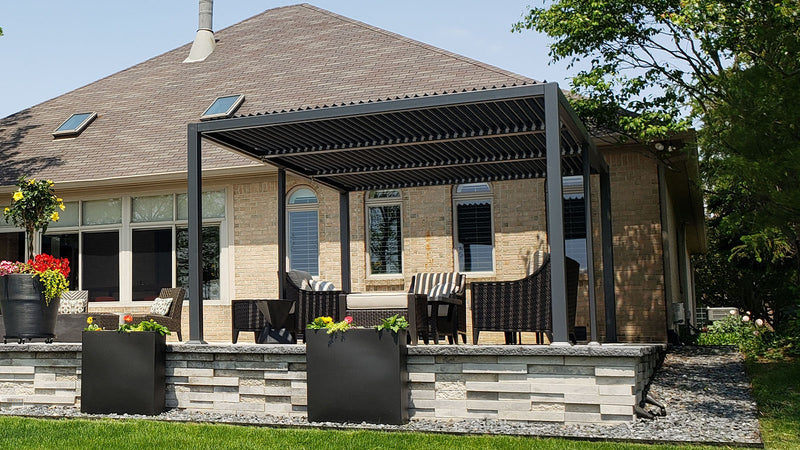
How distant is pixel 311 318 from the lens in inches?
328

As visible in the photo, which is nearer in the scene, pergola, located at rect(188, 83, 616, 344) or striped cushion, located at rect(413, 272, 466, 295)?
pergola, located at rect(188, 83, 616, 344)

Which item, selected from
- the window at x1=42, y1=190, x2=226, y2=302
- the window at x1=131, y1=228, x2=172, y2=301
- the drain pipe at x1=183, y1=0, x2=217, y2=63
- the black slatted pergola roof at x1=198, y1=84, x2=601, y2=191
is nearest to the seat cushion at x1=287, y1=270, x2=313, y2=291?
the black slatted pergola roof at x1=198, y1=84, x2=601, y2=191

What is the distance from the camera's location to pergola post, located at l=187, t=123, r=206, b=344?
719cm

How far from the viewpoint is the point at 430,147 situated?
850 centimetres

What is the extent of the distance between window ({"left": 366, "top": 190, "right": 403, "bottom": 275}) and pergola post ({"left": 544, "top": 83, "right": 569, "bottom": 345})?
585 centimetres

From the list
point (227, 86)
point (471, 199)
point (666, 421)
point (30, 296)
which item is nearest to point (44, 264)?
point (30, 296)

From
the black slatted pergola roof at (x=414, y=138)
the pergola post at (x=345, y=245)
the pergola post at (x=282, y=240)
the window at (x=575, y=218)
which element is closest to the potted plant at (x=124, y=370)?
the black slatted pergola roof at (x=414, y=138)

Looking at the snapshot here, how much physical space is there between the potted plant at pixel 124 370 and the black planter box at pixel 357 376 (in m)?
1.37

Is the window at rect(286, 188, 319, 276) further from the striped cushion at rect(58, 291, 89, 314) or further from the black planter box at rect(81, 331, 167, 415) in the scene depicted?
the black planter box at rect(81, 331, 167, 415)

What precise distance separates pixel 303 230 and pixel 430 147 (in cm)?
457

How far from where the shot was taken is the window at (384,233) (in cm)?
1203

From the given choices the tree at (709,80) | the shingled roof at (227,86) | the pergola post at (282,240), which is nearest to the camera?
the tree at (709,80)

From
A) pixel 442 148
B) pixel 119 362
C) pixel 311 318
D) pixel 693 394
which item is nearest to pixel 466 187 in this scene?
pixel 442 148

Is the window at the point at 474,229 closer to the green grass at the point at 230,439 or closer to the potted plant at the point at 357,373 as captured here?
the potted plant at the point at 357,373
